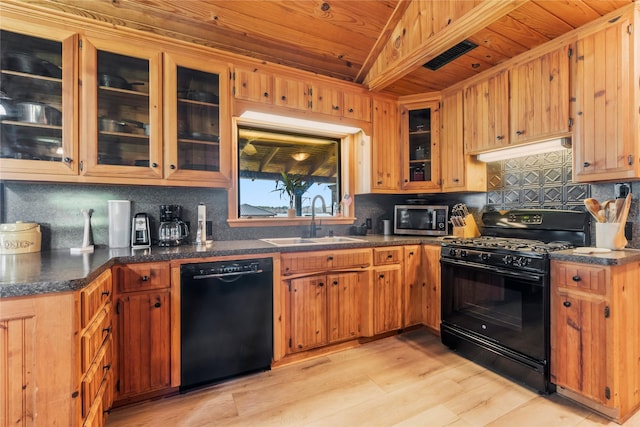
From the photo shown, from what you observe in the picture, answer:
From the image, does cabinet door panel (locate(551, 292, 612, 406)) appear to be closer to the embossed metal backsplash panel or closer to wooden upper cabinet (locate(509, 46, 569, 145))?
the embossed metal backsplash panel

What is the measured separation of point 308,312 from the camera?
2289 millimetres

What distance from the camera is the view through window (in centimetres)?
280

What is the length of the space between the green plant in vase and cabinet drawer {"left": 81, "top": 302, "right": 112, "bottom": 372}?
1747mm

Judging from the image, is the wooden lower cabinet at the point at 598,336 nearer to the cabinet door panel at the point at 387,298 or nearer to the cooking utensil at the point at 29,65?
the cabinet door panel at the point at 387,298

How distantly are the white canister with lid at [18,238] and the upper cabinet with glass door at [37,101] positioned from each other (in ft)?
1.10

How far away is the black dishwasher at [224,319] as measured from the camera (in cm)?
187

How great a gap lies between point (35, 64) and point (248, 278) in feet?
6.32

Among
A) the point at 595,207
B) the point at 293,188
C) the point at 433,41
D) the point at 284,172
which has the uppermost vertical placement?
the point at 433,41

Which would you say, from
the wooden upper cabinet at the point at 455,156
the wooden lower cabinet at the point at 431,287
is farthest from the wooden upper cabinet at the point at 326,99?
the wooden lower cabinet at the point at 431,287

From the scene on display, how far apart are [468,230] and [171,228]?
2.76 metres

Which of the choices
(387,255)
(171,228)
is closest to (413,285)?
(387,255)

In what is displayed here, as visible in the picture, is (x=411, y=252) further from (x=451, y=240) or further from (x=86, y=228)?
(x=86, y=228)

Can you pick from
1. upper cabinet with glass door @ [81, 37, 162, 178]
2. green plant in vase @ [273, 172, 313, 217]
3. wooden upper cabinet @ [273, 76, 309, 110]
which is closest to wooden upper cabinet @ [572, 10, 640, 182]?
wooden upper cabinet @ [273, 76, 309, 110]

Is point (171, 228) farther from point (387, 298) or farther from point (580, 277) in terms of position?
point (580, 277)
